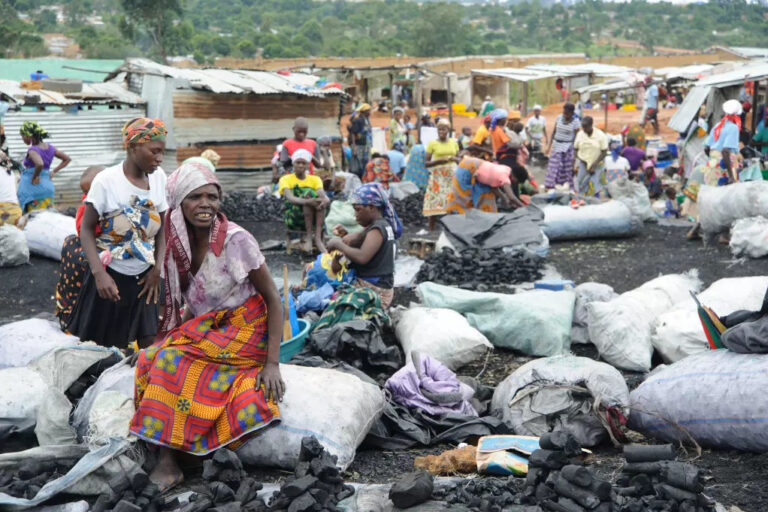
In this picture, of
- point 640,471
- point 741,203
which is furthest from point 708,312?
point 741,203

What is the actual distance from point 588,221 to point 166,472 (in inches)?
281

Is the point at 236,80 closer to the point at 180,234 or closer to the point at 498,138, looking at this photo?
the point at 498,138

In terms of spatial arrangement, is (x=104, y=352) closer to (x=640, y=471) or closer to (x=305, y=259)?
(x=640, y=471)

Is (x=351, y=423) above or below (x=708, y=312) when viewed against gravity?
below

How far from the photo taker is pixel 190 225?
3.57 metres

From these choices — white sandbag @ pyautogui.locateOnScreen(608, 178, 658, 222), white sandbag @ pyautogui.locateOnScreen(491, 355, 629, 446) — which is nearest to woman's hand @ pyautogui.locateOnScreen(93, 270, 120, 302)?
white sandbag @ pyautogui.locateOnScreen(491, 355, 629, 446)

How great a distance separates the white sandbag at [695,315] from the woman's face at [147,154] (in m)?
3.23

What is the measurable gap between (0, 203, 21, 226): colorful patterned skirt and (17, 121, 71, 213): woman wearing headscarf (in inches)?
34.5

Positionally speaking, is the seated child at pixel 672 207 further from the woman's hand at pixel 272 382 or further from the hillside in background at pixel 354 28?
the hillside in background at pixel 354 28

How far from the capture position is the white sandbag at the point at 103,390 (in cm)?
380

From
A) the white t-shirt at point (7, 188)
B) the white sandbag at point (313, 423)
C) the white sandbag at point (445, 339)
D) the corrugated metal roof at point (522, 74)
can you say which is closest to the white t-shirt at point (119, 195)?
the white sandbag at point (313, 423)

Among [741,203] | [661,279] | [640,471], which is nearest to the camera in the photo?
[640,471]

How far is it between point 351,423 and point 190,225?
1081 mm

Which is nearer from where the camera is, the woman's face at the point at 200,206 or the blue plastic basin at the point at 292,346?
the woman's face at the point at 200,206
